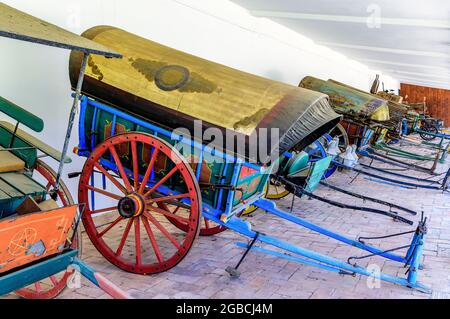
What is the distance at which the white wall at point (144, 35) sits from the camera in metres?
4.36

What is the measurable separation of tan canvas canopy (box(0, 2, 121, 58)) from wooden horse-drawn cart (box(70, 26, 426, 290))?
92 cm

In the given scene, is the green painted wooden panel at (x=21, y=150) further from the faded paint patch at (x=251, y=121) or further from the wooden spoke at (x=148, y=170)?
the faded paint patch at (x=251, y=121)

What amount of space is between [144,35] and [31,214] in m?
3.84

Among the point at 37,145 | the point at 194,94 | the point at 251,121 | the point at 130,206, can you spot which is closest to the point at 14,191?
the point at 37,145

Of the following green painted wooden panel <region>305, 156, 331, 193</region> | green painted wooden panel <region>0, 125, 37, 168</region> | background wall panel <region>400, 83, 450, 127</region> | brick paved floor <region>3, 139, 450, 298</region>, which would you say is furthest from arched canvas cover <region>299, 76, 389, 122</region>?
background wall panel <region>400, 83, 450, 127</region>

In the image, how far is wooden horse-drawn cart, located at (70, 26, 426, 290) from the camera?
3.47m

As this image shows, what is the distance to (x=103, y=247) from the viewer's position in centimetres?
380

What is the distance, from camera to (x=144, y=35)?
571 cm

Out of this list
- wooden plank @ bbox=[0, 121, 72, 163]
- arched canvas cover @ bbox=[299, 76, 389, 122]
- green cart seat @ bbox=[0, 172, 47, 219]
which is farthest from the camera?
arched canvas cover @ bbox=[299, 76, 389, 122]

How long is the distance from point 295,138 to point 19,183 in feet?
7.06

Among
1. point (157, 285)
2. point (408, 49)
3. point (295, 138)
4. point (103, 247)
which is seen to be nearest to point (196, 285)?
point (157, 285)

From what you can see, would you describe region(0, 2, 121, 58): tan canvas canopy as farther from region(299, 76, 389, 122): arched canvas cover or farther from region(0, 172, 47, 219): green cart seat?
region(299, 76, 389, 122): arched canvas cover

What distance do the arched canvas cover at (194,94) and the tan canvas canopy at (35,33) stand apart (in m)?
0.89
